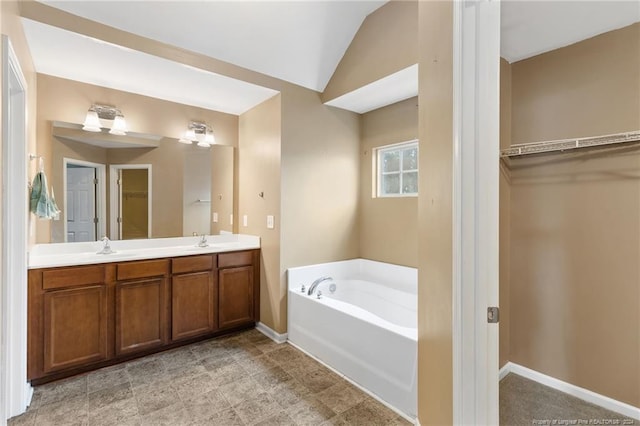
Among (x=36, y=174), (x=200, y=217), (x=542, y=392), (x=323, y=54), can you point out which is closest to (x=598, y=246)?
(x=542, y=392)

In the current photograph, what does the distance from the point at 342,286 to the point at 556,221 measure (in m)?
2.01

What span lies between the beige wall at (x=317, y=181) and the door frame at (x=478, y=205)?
2.07 meters

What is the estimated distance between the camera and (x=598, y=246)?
2.05m

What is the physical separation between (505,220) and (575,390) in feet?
4.09

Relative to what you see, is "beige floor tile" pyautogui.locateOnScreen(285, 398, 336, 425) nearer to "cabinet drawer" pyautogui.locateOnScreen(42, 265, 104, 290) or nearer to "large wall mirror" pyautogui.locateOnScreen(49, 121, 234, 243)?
"cabinet drawer" pyautogui.locateOnScreen(42, 265, 104, 290)

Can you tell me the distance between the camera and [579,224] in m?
2.13

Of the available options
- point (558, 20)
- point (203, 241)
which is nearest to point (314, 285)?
point (203, 241)

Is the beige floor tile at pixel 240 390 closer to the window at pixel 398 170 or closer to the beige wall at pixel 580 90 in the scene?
the window at pixel 398 170

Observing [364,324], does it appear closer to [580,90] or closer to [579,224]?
[579,224]

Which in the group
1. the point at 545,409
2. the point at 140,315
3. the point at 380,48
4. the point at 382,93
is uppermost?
the point at 380,48

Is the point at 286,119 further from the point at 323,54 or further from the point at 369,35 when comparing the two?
the point at 369,35

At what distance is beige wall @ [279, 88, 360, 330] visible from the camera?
3037mm

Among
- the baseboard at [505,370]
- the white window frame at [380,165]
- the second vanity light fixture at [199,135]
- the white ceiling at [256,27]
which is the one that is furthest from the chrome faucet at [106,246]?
the baseboard at [505,370]

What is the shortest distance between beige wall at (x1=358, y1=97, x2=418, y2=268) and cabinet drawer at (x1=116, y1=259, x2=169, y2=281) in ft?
6.94
